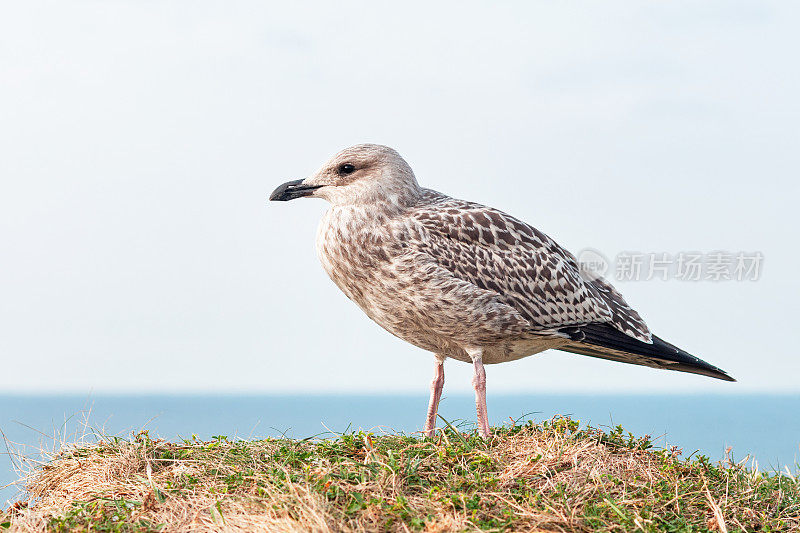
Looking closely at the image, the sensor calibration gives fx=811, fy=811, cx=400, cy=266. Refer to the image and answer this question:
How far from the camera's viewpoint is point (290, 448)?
7.40 meters

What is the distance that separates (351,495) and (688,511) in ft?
9.04

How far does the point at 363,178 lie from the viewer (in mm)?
7953

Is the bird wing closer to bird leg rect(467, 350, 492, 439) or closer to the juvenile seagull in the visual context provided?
the juvenile seagull

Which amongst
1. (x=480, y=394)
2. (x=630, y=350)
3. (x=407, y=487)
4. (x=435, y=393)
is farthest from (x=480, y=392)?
(x=630, y=350)

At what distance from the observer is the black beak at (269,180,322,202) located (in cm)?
819

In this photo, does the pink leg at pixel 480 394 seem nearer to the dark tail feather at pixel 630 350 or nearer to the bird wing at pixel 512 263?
the bird wing at pixel 512 263

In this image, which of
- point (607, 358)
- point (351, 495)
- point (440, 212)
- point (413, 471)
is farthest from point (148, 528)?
point (607, 358)

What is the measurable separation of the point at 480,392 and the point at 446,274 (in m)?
1.19

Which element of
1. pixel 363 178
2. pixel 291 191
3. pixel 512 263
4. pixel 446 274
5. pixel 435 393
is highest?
pixel 363 178

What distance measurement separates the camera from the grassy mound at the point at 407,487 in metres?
5.96

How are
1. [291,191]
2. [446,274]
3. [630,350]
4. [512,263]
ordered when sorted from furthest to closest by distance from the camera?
[630,350], [291,191], [512,263], [446,274]

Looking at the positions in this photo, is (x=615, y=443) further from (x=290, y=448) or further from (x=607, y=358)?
(x=290, y=448)

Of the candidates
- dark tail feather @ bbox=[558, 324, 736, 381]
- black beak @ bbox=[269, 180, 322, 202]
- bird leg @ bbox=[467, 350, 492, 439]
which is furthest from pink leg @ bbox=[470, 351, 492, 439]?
black beak @ bbox=[269, 180, 322, 202]

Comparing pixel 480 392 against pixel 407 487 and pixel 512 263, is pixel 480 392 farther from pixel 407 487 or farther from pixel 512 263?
pixel 407 487
